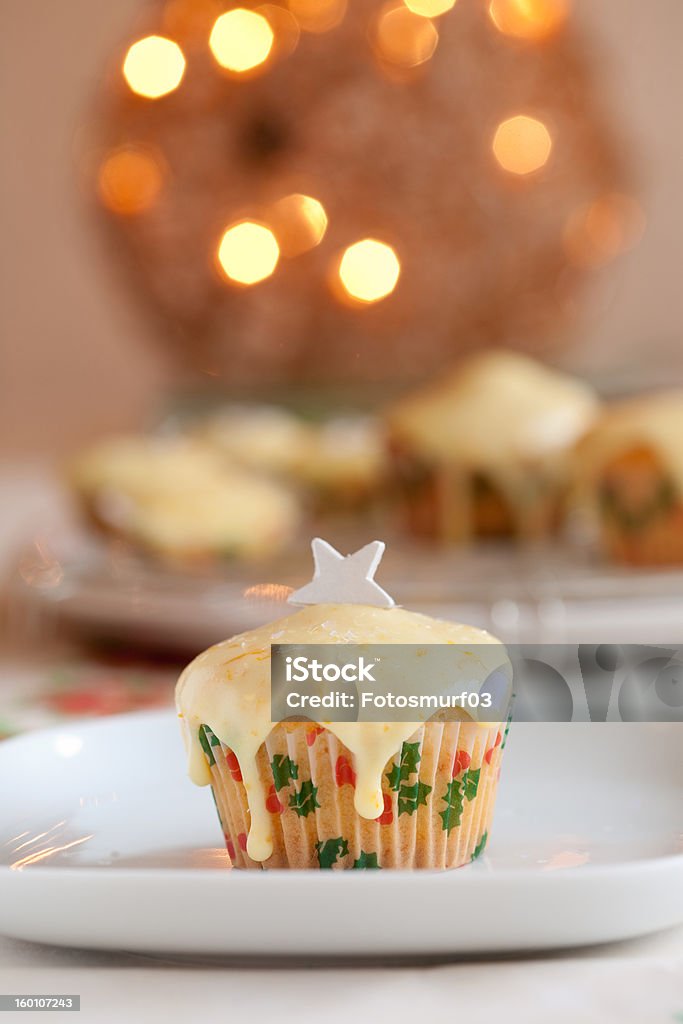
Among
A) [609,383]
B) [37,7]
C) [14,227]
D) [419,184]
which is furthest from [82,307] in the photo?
[609,383]

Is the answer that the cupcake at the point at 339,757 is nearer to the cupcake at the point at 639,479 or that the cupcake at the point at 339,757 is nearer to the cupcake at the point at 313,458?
the cupcake at the point at 639,479

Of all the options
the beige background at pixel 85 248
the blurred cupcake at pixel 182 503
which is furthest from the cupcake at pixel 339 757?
the beige background at pixel 85 248

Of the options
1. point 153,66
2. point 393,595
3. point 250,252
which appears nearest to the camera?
point 393,595

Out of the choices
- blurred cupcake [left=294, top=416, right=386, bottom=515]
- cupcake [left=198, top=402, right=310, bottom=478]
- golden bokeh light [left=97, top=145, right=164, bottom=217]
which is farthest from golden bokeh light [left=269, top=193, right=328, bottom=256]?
blurred cupcake [left=294, top=416, right=386, bottom=515]

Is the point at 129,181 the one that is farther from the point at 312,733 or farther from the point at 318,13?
the point at 312,733

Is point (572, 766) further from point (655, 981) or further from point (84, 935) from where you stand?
point (84, 935)

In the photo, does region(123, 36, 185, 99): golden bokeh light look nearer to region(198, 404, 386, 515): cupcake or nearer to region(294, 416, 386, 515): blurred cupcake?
region(198, 404, 386, 515): cupcake

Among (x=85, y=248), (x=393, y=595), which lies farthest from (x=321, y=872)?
(x=85, y=248)
